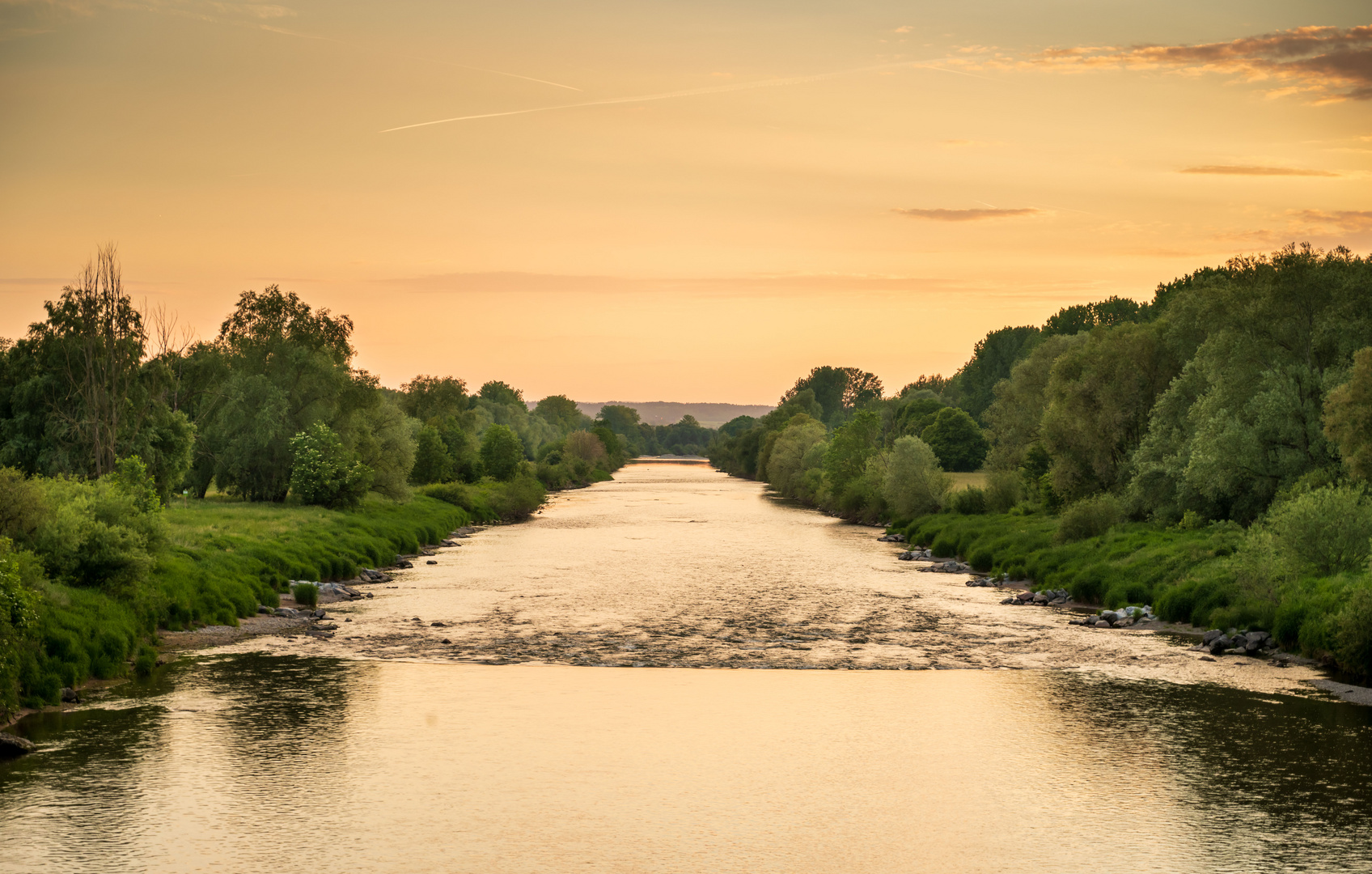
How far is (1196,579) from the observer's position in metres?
46.0

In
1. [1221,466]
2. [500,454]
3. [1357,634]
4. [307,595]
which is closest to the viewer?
[1357,634]

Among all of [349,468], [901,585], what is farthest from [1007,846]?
[349,468]

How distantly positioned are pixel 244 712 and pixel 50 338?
40523mm

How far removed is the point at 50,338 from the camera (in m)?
59.8

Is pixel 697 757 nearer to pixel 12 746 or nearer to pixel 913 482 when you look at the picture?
pixel 12 746

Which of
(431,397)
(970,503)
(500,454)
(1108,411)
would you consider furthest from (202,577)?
(431,397)

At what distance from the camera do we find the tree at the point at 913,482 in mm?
92875

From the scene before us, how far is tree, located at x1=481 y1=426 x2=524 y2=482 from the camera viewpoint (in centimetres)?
13588

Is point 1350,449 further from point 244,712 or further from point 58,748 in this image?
point 58,748

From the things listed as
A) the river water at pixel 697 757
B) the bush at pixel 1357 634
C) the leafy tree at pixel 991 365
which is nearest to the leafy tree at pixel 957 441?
the leafy tree at pixel 991 365

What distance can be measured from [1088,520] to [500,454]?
88.0m

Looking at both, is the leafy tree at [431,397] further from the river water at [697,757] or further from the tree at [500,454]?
the river water at [697,757]

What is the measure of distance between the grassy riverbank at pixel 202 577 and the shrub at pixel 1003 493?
45321mm

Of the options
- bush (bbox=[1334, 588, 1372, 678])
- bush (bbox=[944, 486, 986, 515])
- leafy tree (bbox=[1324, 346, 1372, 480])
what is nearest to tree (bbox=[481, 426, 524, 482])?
bush (bbox=[944, 486, 986, 515])
